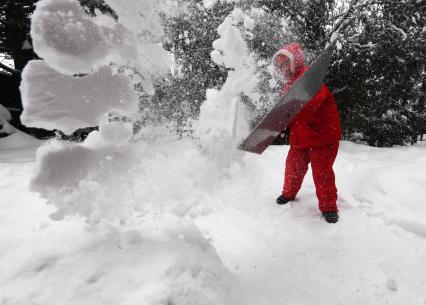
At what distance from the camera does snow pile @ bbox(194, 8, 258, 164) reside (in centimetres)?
300

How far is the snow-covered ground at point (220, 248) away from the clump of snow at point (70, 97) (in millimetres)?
518

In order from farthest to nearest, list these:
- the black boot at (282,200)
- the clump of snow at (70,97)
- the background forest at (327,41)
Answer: the background forest at (327,41), the black boot at (282,200), the clump of snow at (70,97)

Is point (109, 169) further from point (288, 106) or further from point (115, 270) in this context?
point (288, 106)

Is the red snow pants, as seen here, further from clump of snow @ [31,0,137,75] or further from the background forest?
the background forest

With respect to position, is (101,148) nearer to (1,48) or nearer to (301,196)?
(301,196)

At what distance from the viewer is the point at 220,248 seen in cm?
242

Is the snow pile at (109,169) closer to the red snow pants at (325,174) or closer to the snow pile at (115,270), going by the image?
the snow pile at (115,270)

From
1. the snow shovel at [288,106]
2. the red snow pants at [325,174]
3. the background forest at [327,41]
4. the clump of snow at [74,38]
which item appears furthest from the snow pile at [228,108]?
the background forest at [327,41]

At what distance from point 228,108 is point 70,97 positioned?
6.00ft

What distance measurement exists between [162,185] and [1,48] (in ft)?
27.4

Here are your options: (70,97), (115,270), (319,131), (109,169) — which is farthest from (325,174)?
(70,97)

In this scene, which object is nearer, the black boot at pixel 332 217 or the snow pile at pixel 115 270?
the snow pile at pixel 115 270

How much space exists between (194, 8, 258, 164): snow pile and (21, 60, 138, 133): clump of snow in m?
1.20

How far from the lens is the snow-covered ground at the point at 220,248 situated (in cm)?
151
